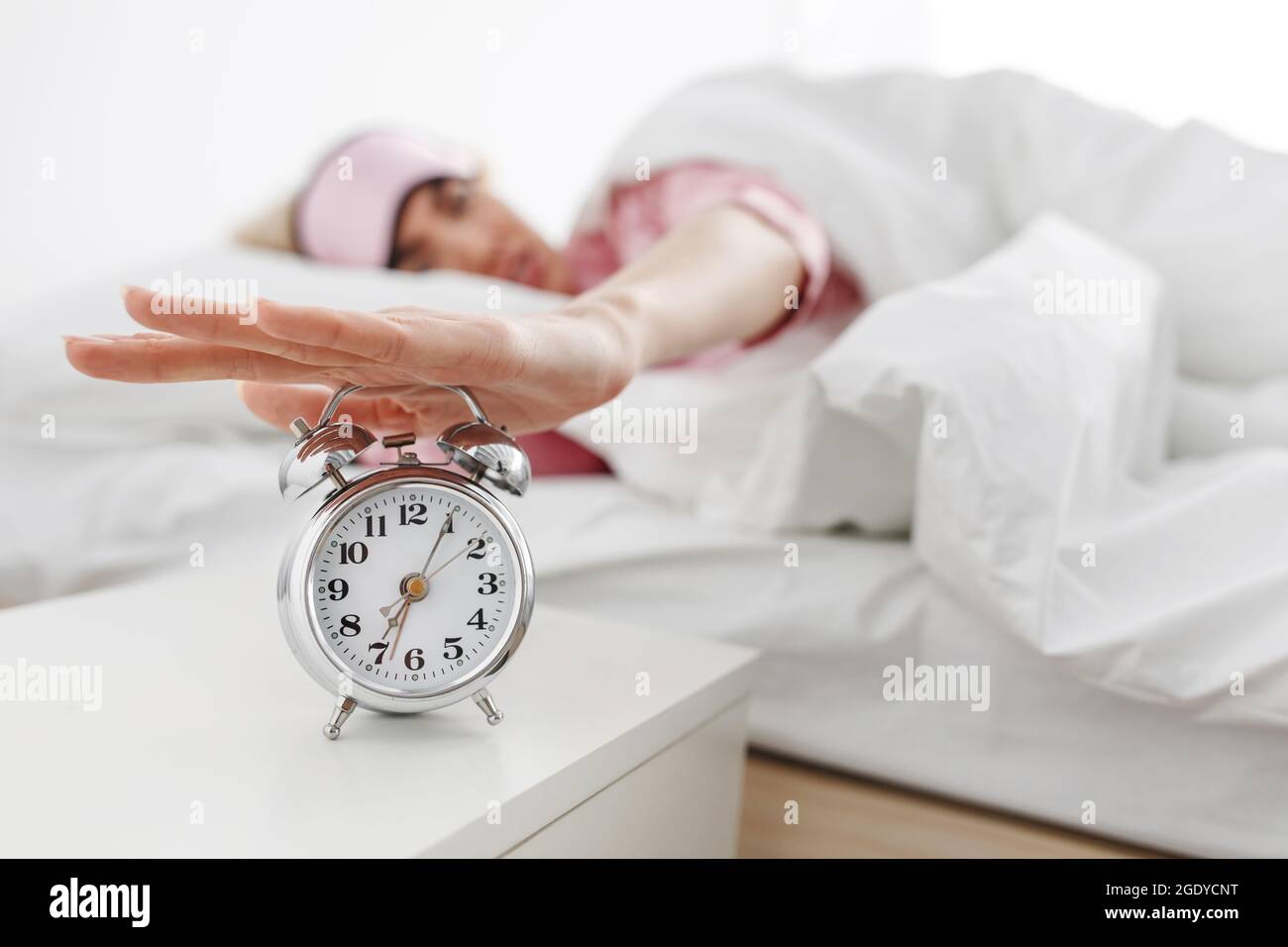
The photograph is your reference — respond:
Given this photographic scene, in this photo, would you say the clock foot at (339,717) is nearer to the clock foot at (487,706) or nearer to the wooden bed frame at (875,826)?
the clock foot at (487,706)

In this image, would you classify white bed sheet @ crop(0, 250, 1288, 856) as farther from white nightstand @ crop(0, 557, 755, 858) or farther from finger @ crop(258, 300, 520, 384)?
finger @ crop(258, 300, 520, 384)

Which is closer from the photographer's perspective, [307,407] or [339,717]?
A: [339,717]

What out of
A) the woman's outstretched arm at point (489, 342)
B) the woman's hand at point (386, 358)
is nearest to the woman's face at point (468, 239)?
the woman's outstretched arm at point (489, 342)

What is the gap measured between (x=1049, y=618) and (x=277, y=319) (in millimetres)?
547

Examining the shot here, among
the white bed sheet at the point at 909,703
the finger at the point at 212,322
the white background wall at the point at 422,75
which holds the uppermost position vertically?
the white background wall at the point at 422,75

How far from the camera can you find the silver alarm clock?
0.61 meters

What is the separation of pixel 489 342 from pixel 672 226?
68 cm

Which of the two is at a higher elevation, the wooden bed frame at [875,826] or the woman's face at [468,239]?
the woman's face at [468,239]

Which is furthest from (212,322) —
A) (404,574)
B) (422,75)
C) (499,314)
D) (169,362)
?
(422,75)

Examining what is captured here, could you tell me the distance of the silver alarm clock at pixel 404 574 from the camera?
611 mm

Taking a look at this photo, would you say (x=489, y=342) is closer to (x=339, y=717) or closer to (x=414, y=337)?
(x=414, y=337)

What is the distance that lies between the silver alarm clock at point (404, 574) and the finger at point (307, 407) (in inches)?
3.3

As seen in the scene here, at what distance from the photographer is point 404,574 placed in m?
0.63
